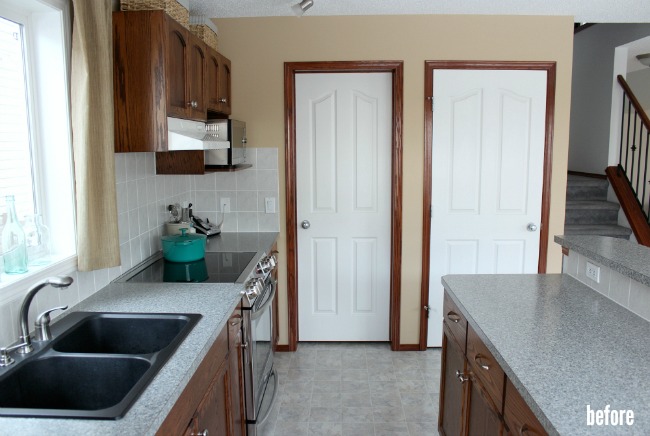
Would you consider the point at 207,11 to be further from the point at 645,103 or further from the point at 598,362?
the point at 645,103

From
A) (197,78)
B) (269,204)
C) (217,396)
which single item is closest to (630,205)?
(269,204)

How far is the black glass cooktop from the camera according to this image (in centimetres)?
233

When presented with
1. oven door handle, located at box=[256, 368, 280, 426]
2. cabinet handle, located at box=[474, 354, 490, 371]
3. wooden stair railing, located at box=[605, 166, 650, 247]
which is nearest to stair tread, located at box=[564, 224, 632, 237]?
wooden stair railing, located at box=[605, 166, 650, 247]

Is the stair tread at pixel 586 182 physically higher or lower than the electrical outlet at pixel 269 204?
higher

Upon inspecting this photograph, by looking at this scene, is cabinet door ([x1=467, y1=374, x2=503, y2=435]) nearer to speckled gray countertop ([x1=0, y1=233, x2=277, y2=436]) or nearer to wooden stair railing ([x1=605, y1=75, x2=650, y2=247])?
speckled gray countertop ([x1=0, y1=233, x2=277, y2=436])

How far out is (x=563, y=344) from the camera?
1.55m

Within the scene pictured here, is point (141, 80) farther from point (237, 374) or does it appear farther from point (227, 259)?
point (237, 374)

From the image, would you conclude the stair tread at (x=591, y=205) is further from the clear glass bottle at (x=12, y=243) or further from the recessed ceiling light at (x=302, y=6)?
the clear glass bottle at (x=12, y=243)

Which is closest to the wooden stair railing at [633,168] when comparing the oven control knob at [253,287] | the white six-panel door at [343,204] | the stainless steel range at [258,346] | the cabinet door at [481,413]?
the white six-panel door at [343,204]

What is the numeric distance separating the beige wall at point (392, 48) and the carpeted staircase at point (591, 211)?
73.5 inches

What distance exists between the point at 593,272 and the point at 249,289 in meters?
1.51

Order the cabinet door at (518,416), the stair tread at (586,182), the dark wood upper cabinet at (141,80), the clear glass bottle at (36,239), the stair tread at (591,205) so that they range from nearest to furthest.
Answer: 1. the cabinet door at (518,416)
2. the clear glass bottle at (36,239)
3. the dark wood upper cabinet at (141,80)
4. the stair tread at (591,205)
5. the stair tread at (586,182)

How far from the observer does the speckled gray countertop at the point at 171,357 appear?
Result: 1115 mm

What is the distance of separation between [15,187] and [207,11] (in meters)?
1.93
